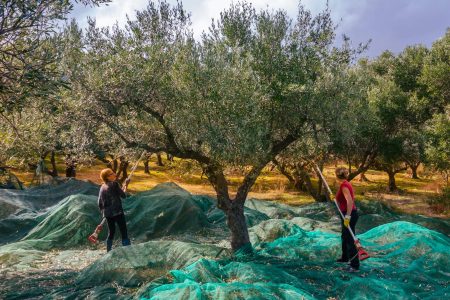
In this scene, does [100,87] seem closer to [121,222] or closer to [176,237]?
[121,222]

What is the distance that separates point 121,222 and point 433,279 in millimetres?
7527

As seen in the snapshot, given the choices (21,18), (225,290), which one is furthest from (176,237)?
(21,18)

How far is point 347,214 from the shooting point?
9.29 meters

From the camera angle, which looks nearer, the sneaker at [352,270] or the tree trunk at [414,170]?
the sneaker at [352,270]

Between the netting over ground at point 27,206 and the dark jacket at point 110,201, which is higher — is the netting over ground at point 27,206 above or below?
below

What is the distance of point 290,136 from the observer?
10.9 m

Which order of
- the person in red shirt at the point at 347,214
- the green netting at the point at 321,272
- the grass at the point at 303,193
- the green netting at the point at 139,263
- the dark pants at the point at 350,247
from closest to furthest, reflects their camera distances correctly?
the green netting at the point at 321,272 → the green netting at the point at 139,263 → the person in red shirt at the point at 347,214 → the dark pants at the point at 350,247 → the grass at the point at 303,193

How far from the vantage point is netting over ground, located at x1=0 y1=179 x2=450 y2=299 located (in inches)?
313

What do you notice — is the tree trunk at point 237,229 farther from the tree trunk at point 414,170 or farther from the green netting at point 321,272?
the tree trunk at point 414,170

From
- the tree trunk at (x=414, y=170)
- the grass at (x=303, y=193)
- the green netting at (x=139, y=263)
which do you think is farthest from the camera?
the tree trunk at (x=414, y=170)

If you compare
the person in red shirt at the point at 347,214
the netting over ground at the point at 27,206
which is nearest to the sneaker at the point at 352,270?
the person in red shirt at the point at 347,214

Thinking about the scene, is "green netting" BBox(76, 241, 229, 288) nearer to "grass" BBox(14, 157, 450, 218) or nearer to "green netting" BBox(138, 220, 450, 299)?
"green netting" BBox(138, 220, 450, 299)

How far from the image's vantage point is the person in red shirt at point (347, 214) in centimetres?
927

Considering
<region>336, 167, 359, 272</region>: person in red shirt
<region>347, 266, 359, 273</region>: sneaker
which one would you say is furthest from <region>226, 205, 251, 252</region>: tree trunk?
<region>347, 266, 359, 273</region>: sneaker
